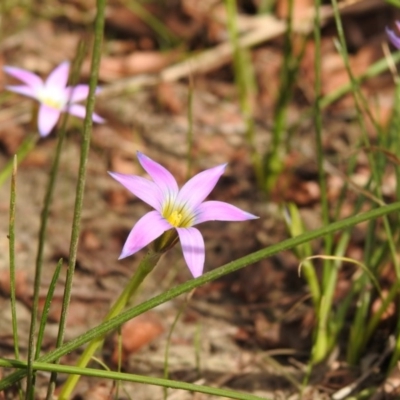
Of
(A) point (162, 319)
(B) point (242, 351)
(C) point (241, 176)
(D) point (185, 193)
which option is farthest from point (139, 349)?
(C) point (241, 176)

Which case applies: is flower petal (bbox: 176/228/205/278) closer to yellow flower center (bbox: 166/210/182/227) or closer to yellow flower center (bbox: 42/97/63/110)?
yellow flower center (bbox: 166/210/182/227)

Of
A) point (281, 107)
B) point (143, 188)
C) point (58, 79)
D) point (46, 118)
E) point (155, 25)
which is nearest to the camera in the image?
point (143, 188)

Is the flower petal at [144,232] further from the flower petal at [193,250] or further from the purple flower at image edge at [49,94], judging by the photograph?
the purple flower at image edge at [49,94]

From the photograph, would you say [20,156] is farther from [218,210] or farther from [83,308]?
[218,210]

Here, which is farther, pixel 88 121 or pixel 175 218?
pixel 175 218

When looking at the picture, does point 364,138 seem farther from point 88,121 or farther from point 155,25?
point 155,25

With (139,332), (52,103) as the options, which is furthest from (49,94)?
(139,332)

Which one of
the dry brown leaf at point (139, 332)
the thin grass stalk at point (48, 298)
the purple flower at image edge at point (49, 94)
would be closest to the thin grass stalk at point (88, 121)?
the thin grass stalk at point (48, 298)

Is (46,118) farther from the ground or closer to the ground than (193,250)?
farther from the ground
